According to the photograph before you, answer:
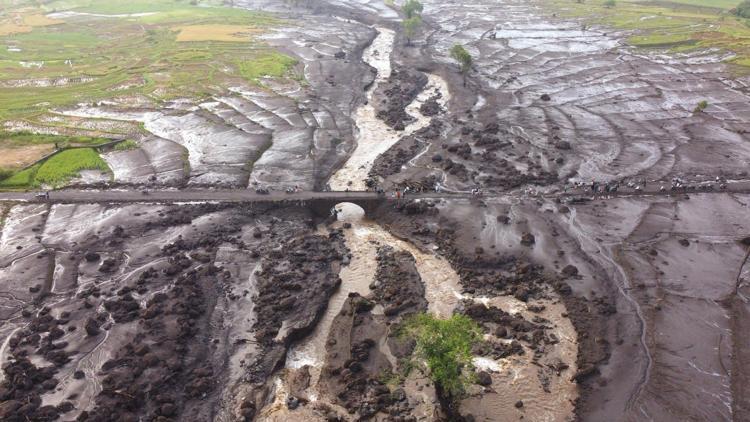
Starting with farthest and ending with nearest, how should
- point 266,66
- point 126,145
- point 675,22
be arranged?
1. point 675,22
2. point 266,66
3. point 126,145

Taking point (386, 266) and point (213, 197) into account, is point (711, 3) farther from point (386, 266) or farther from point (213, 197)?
point (213, 197)

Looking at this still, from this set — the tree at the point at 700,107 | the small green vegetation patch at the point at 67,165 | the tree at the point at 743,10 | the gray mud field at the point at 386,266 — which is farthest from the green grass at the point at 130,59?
the tree at the point at 743,10

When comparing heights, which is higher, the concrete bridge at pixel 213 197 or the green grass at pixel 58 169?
the concrete bridge at pixel 213 197

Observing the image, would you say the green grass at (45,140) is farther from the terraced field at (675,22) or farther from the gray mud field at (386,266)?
the terraced field at (675,22)

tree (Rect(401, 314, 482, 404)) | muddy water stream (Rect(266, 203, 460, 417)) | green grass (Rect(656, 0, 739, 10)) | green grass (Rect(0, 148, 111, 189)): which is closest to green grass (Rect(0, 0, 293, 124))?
green grass (Rect(0, 148, 111, 189))

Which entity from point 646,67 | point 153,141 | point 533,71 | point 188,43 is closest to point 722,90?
point 646,67

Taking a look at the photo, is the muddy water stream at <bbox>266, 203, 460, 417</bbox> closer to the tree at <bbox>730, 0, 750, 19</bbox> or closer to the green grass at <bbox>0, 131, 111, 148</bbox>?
the green grass at <bbox>0, 131, 111, 148</bbox>

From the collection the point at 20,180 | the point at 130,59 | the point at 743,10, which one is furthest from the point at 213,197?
the point at 743,10

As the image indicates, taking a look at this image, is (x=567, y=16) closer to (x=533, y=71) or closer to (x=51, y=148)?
(x=533, y=71)
